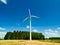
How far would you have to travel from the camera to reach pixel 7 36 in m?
133

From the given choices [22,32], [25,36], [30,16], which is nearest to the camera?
[30,16]

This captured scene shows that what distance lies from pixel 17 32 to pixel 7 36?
9951 millimetres

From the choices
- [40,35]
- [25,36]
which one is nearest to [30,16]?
[25,36]

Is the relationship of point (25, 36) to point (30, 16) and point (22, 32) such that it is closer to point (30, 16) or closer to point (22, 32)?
point (22, 32)

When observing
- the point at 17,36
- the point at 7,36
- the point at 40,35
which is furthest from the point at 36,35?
the point at 7,36

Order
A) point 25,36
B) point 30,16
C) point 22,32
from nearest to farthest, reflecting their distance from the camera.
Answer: point 30,16, point 25,36, point 22,32

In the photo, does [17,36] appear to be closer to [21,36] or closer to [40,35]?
[21,36]

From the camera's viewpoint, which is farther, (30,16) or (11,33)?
(11,33)

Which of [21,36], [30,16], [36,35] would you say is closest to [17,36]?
[21,36]

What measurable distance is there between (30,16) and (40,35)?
7643cm

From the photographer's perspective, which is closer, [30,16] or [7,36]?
[30,16]

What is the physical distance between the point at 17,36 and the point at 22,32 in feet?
22.3

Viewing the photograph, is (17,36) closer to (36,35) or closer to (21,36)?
(21,36)

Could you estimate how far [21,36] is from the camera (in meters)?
132
